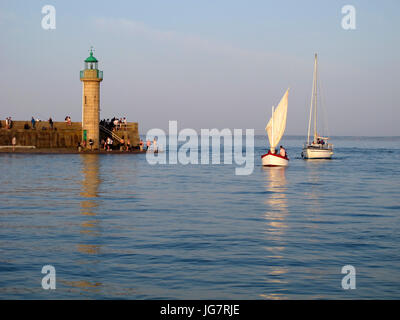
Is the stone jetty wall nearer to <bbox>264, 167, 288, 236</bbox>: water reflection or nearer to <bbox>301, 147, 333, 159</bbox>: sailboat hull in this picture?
<bbox>301, 147, 333, 159</bbox>: sailboat hull

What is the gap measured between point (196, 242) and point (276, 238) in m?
2.56

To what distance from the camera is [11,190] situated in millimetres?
32250

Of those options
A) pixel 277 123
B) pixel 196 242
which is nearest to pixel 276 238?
pixel 196 242

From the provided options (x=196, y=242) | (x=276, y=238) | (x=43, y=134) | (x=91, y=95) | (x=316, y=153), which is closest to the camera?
(x=196, y=242)

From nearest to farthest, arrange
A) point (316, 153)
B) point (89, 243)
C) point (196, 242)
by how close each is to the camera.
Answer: point (89, 243), point (196, 242), point (316, 153)

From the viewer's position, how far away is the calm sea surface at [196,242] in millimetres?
12242

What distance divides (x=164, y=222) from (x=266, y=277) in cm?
873

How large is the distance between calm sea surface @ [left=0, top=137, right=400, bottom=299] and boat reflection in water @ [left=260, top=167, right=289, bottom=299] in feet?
0.13

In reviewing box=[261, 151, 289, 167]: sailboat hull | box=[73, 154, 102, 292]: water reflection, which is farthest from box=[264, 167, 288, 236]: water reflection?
box=[261, 151, 289, 167]: sailboat hull

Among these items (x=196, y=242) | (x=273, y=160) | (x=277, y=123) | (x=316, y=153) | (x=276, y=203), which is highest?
(x=277, y=123)

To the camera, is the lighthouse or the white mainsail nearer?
the white mainsail

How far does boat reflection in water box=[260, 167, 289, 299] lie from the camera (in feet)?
40.4

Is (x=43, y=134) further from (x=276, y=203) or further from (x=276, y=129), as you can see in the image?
(x=276, y=203)

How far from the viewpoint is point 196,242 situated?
17.2m
